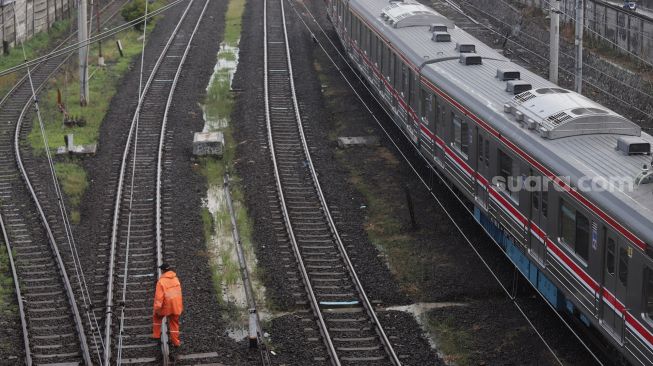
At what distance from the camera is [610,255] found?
12.4 m

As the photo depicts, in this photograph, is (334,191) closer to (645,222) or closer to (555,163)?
(555,163)

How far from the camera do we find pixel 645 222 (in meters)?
11.4

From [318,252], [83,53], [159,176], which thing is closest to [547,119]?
[318,252]

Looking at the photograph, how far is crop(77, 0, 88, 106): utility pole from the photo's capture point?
29094mm

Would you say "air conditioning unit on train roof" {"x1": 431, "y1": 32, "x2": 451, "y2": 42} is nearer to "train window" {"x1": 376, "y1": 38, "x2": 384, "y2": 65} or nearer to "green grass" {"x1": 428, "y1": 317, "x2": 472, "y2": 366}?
"train window" {"x1": 376, "y1": 38, "x2": 384, "y2": 65}

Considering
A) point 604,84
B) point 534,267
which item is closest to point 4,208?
point 534,267

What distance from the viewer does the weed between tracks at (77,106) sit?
2374 centimetres

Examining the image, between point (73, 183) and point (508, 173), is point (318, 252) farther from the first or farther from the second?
point (73, 183)

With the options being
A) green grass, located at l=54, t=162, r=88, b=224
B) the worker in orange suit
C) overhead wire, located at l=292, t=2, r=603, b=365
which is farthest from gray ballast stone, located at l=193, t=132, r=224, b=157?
the worker in orange suit

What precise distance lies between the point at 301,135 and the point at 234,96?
612cm

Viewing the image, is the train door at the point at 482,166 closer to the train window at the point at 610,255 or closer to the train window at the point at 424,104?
the train window at the point at 424,104

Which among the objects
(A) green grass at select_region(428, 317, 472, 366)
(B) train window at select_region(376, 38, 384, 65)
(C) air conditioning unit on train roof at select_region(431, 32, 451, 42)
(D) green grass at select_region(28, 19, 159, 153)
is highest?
(C) air conditioning unit on train roof at select_region(431, 32, 451, 42)

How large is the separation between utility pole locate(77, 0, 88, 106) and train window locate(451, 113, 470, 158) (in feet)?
45.3

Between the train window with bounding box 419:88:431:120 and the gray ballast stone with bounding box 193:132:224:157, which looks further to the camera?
the gray ballast stone with bounding box 193:132:224:157
